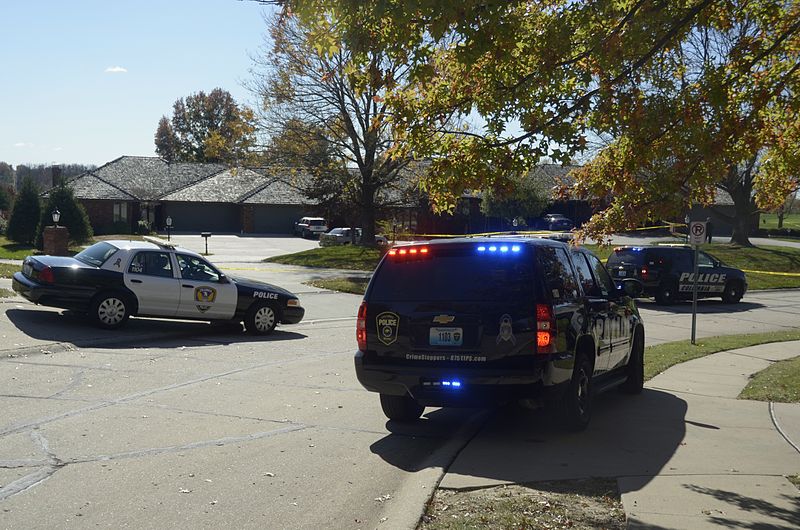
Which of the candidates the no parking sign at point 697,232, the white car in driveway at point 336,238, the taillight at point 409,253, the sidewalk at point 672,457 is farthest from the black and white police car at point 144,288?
the white car in driveway at point 336,238

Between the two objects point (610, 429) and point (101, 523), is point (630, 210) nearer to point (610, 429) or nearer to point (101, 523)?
point (610, 429)

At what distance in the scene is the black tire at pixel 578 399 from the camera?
346 inches

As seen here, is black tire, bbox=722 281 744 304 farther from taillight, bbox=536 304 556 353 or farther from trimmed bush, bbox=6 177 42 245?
trimmed bush, bbox=6 177 42 245

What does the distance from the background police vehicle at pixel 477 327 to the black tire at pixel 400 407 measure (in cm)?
23

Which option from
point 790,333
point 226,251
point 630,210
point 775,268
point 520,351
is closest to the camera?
point 520,351

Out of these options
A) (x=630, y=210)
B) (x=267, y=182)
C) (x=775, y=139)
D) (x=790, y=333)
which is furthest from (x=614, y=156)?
(x=267, y=182)

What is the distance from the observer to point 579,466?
767 cm

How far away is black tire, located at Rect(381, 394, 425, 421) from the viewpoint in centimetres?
941

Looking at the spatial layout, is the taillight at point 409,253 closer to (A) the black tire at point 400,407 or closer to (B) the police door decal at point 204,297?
(A) the black tire at point 400,407

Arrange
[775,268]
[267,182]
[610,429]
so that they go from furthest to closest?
[267,182] < [775,268] < [610,429]

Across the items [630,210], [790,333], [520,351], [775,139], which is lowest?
[790,333]

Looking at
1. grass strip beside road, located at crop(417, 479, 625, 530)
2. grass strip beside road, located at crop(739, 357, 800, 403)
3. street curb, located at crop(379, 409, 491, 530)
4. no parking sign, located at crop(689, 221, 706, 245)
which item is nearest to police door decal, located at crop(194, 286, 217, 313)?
street curb, located at crop(379, 409, 491, 530)

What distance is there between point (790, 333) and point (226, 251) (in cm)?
3581

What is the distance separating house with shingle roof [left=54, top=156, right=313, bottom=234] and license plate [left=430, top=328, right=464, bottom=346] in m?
64.5
